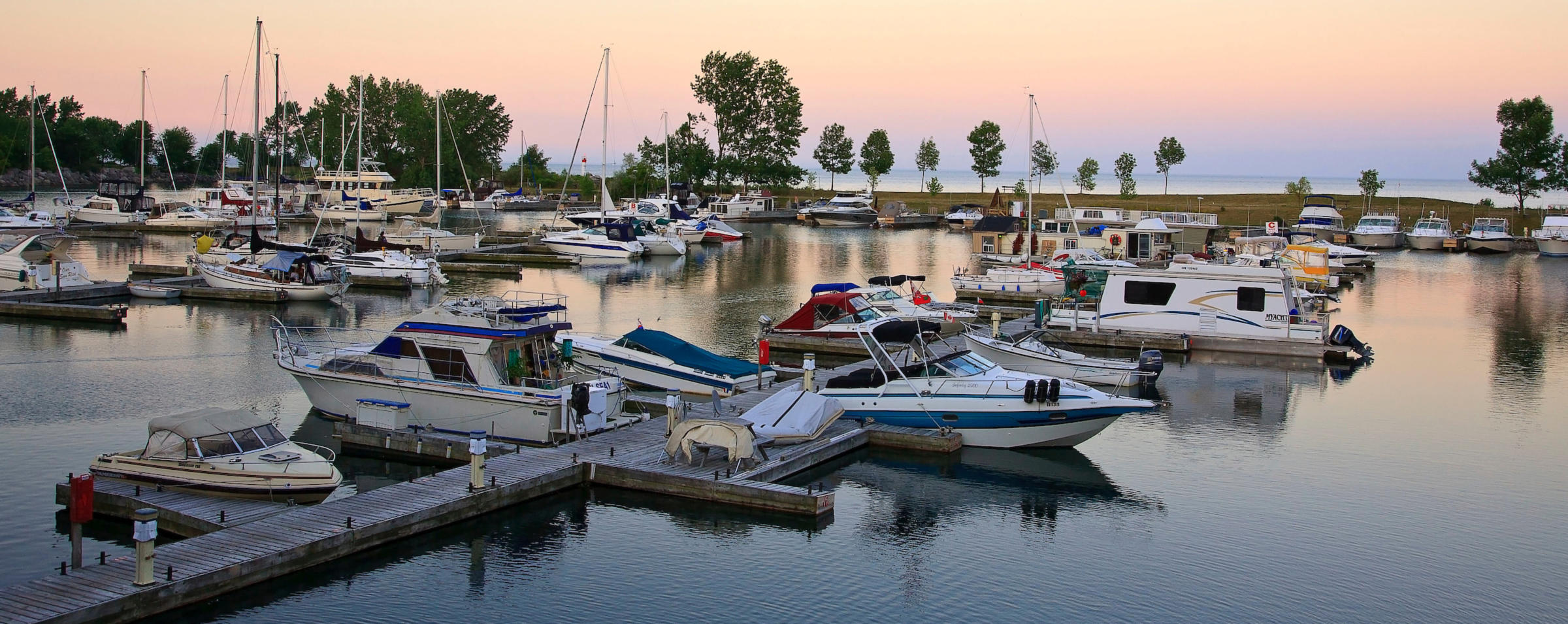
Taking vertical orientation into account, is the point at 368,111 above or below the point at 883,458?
above

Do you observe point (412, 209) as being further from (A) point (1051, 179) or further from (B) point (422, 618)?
(A) point (1051, 179)

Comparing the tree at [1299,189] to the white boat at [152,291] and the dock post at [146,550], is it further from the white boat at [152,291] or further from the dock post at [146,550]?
the dock post at [146,550]

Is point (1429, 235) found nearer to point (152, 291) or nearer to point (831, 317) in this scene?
point (831, 317)

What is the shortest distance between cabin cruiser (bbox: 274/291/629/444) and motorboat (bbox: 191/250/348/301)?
20703mm

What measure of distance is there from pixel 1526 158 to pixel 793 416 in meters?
99.1

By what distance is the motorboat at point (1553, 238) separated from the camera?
77.8 meters

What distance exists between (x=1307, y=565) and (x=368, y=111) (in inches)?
5168

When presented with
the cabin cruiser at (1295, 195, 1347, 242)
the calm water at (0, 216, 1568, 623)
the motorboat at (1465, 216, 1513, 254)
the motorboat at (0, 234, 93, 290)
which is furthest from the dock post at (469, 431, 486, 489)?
the motorboat at (1465, 216, 1513, 254)

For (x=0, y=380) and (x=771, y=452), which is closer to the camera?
(x=771, y=452)

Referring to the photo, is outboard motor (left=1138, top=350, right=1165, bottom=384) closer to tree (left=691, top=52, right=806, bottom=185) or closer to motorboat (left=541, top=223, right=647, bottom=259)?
motorboat (left=541, top=223, right=647, bottom=259)

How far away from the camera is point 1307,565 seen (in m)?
17.0

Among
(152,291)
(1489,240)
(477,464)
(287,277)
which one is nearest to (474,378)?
(477,464)

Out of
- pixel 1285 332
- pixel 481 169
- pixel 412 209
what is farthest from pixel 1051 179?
pixel 1285 332

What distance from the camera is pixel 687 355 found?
88.6 ft
